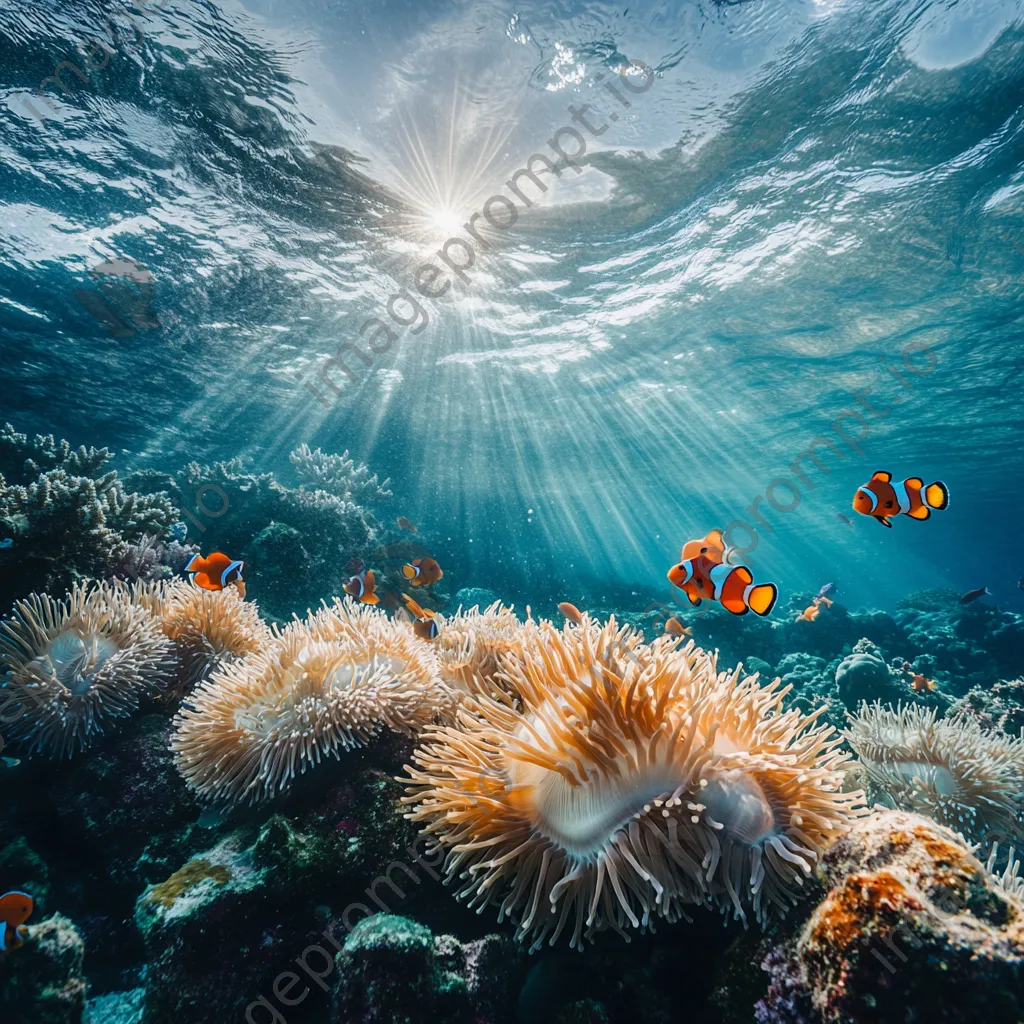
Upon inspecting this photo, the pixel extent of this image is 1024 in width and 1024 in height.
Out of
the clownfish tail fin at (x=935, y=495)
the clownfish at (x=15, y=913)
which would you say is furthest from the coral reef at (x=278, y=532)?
the clownfish tail fin at (x=935, y=495)

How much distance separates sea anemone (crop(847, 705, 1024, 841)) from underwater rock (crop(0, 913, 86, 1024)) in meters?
5.17

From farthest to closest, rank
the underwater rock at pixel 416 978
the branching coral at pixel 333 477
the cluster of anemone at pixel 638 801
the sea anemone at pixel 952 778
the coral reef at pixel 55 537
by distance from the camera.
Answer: the branching coral at pixel 333 477, the coral reef at pixel 55 537, the sea anemone at pixel 952 778, the underwater rock at pixel 416 978, the cluster of anemone at pixel 638 801

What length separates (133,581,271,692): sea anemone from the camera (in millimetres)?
3891

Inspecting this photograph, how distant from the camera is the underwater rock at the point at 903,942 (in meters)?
1.21

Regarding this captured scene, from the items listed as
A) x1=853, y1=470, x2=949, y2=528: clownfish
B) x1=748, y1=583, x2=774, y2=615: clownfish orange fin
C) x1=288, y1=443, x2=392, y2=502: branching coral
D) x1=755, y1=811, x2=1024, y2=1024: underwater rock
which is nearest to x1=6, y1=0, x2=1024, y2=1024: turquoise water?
x1=755, y1=811, x2=1024, y2=1024: underwater rock

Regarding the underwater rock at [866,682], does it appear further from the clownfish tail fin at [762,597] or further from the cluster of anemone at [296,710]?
the cluster of anemone at [296,710]

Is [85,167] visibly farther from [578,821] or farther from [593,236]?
→ [578,821]

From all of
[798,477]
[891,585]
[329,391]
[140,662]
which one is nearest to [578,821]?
[140,662]

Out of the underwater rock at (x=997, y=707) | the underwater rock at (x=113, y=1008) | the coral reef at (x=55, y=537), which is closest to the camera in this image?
the underwater rock at (x=113, y=1008)

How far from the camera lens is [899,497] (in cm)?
405

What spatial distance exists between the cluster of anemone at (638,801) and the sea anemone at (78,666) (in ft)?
8.58

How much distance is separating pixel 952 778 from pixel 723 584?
254 centimetres

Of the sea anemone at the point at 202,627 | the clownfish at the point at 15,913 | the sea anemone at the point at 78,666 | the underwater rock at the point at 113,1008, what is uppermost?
A: the sea anemone at the point at 202,627

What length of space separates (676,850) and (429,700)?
1716 millimetres
